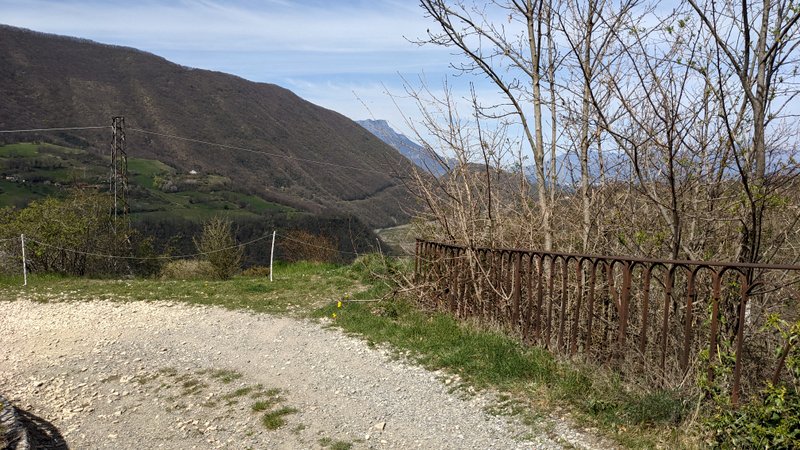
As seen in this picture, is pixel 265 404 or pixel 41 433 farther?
pixel 41 433

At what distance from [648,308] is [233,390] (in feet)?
13.6

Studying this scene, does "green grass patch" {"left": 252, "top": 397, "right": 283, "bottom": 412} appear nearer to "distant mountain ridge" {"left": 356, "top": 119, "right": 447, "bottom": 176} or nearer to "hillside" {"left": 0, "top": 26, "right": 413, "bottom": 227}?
"distant mountain ridge" {"left": 356, "top": 119, "right": 447, "bottom": 176}

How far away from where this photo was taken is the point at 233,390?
19.9 ft

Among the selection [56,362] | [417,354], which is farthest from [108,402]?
[417,354]

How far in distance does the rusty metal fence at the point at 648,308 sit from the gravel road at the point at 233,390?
102 centimetres

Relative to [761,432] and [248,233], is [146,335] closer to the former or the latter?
[761,432]

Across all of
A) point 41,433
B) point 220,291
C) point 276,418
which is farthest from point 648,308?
point 220,291

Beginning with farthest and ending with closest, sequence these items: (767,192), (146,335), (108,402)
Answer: (146,335) → (108,402) → (767,192)

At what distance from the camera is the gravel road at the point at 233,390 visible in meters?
4.71

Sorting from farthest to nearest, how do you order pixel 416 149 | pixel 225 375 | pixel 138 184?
pixel 138 184 < pixel 416 149 < pixel 225 375

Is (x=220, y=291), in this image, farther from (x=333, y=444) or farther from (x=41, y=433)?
(x=333, y=444)

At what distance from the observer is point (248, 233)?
182ft

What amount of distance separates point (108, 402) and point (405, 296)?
13.8 feet

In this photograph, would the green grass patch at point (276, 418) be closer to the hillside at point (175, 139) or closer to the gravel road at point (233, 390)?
the gravel road at point (233, 390)
